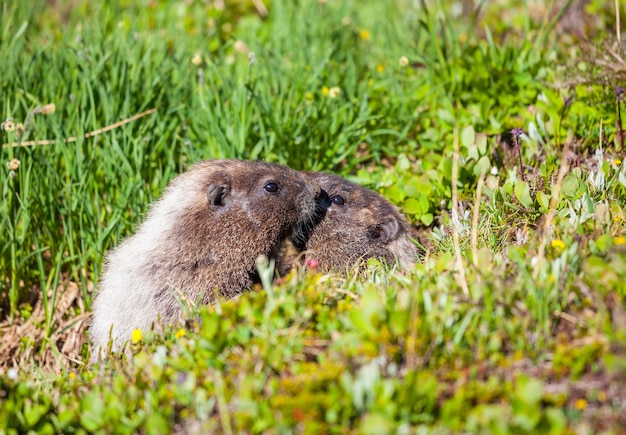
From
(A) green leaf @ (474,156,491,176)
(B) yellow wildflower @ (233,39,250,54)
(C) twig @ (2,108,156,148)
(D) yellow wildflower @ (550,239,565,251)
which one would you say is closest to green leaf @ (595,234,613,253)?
(D) yellow wildflower @ (550,239,565,251)

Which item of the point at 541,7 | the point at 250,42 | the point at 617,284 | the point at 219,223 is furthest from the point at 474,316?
the point at 541,7

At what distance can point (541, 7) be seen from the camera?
842 centimetres

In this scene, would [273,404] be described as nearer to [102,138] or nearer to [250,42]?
[102,138]

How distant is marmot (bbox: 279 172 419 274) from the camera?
486cm

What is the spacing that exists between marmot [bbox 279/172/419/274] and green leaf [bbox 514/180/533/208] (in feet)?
2.81

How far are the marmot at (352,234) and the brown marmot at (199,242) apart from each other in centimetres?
26

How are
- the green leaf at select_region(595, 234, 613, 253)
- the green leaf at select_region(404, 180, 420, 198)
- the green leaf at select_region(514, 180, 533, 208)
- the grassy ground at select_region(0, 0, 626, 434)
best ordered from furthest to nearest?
the green leaf at select_region(404, 180, 420, 198)
the green leaf at select_region(514, 180, 533, 208)
the green leaf at select_region(595, 234, 613, 253)
the grassy ground at select_region(0, 0, 626, 434)

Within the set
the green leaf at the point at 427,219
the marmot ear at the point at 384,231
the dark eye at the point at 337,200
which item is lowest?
the marmot ear at the point at 384,231

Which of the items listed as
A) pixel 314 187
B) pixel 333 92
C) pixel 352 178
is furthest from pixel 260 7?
pixel 314 187

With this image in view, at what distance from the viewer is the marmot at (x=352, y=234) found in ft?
16.0

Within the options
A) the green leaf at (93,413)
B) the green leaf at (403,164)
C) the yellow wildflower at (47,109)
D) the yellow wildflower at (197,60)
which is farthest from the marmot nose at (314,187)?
the green leaf at (93,413)

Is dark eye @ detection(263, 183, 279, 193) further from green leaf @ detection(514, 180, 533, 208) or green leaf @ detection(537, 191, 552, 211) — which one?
green leaf @ detection(537, 191, 552, 211)

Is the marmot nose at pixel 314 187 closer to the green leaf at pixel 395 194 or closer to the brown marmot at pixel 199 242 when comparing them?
the brown marmot at pixel 199 242

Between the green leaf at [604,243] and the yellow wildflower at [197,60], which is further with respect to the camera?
the yellow wildflower at [197,60]
